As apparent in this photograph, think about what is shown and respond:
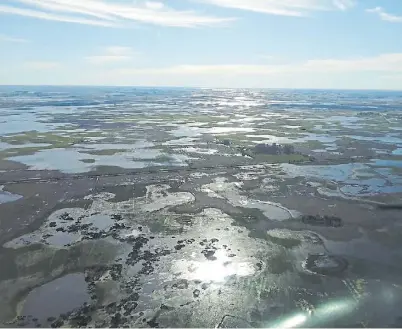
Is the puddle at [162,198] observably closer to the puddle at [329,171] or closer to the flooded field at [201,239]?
the flooded field at [201,239]

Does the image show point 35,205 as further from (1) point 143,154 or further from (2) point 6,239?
(1) point 143,154

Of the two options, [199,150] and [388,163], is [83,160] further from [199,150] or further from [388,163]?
[388,163]

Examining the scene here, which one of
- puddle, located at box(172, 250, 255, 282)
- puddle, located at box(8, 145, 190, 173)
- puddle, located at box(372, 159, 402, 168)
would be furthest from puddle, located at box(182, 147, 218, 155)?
puddle, located at box(172, 250, 255, 282)

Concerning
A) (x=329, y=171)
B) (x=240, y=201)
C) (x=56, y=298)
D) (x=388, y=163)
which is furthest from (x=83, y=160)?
(x=388, y=163)

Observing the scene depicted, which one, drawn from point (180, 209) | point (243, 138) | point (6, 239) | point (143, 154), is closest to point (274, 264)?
point (180, 209)

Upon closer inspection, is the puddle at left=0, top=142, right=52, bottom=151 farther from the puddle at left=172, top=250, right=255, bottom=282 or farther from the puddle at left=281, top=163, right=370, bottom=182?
the puddle at left=172, top=250, right=255, bottom=282

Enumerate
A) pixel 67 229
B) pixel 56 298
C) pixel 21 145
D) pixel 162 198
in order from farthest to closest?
pixel 21 145 → pixel 162 198 → pixel 67 229 → pixel 56 298
